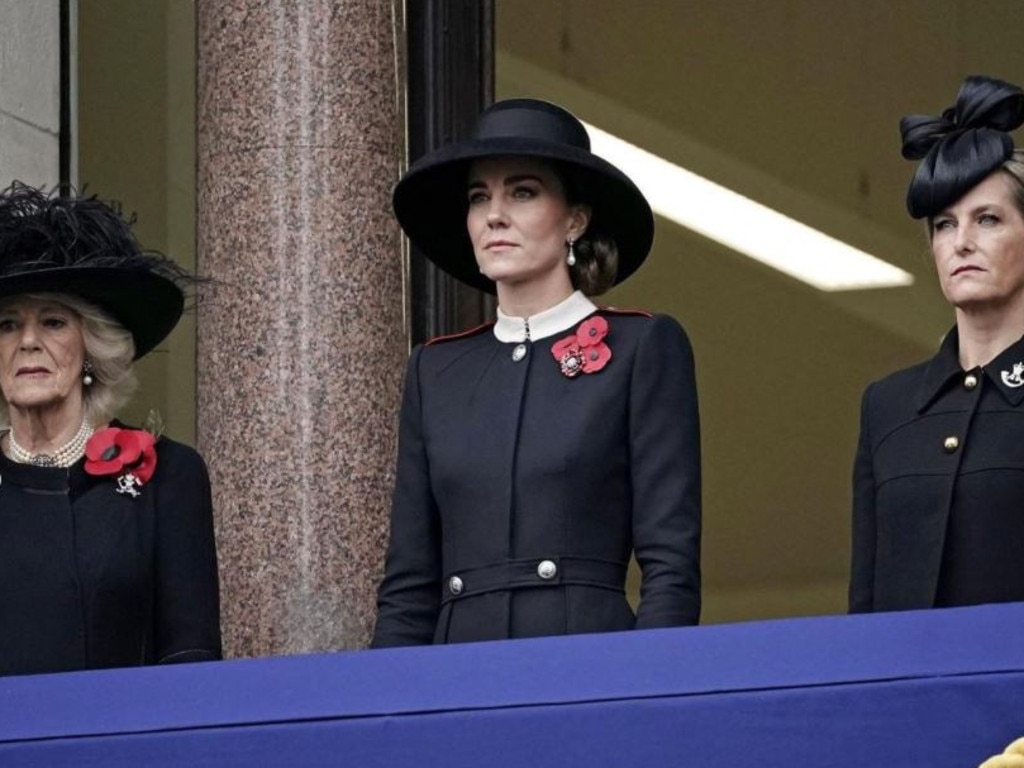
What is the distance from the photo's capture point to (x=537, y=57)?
38.3ft

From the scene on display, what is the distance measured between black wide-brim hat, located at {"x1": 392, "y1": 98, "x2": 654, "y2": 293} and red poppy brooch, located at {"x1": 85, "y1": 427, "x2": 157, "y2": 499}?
71cm

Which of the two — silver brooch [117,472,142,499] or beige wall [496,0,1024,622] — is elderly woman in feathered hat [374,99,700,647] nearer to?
silver brooch [117,472,142,499]

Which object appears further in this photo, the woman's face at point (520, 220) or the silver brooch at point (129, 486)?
the silver brooch at point (129, 486)

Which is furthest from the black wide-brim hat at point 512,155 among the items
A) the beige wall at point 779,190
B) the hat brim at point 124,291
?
the beige wall at point 779,190

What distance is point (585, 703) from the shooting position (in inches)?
172

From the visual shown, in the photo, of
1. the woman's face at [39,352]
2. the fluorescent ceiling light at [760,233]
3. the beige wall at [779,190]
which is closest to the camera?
the woman's face at [39,352]

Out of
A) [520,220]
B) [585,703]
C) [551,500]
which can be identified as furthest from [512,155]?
[585,703]

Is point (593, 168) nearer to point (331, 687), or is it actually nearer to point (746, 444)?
point (331, 687)

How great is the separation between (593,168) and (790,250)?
768 centimetres

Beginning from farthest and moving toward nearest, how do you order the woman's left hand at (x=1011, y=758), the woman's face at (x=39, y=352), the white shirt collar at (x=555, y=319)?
the woman's face at (x=39, y=352) → the white shirt collar at (x=555, y=319) → the woman's left hand at (x=1011, y=758)

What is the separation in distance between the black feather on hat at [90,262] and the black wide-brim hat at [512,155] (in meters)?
0.54

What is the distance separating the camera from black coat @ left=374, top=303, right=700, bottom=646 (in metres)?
5.07

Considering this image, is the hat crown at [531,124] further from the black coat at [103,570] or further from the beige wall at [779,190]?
the beige wall at [779,190]

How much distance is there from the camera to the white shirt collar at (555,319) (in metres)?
5.37
